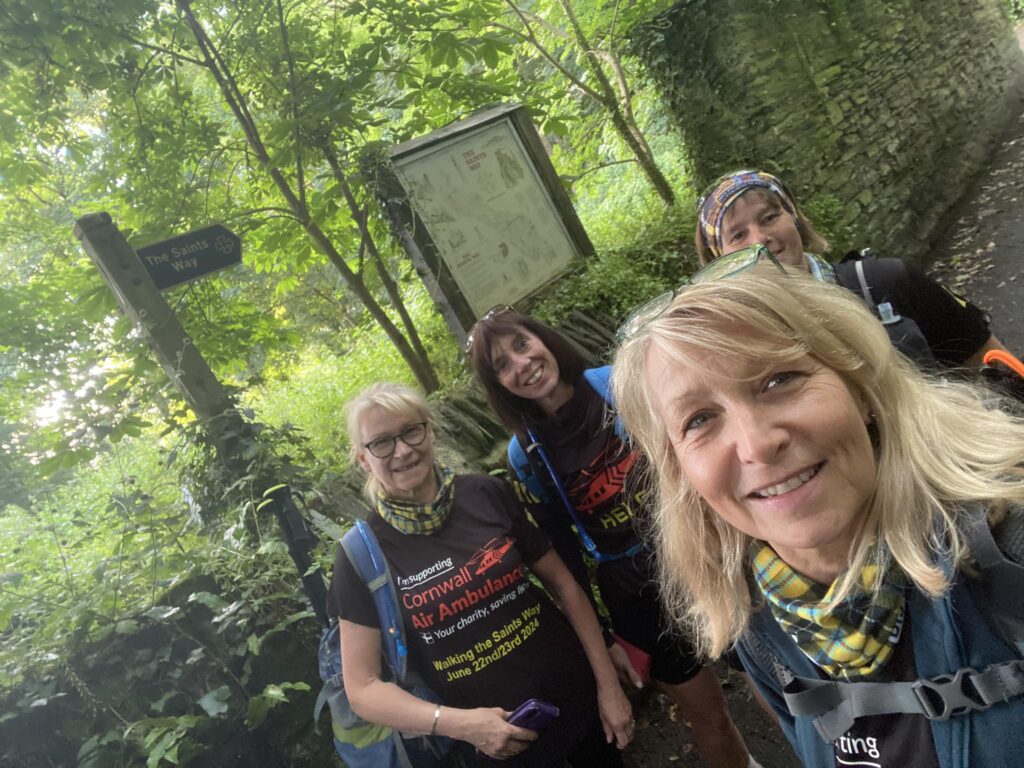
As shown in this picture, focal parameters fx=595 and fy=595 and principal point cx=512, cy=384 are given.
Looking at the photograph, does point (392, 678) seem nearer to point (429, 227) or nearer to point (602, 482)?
point (602, 482)

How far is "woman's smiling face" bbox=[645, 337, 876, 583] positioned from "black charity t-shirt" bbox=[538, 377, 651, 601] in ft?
3.26

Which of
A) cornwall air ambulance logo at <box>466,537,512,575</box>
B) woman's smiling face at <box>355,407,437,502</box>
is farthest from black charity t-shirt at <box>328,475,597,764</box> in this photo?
woman's smiling face at <box>355,407,437,502</box>

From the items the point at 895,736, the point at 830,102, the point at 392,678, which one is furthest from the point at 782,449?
the point at 830,102

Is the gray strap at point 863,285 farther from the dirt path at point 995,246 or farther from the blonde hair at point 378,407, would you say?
the dirt path at point 995,246

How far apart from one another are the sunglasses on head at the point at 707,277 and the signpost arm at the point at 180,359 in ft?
5.85

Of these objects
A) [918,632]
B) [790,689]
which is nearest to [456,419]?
[790,689]

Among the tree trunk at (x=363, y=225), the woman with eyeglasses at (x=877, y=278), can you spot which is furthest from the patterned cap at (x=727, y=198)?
the tree trunk at (x=363, y=225)

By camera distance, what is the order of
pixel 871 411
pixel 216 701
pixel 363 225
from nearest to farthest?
pixel 871 411
pixel 216 701
pixel 363 225

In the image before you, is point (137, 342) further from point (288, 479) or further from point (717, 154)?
point (717, 154)

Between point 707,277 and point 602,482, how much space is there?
Answer: 1095 millimetres

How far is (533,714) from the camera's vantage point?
1.86 m

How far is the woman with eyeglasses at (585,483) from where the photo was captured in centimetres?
218

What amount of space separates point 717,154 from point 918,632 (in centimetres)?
638

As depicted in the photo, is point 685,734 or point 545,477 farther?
point 685,734
